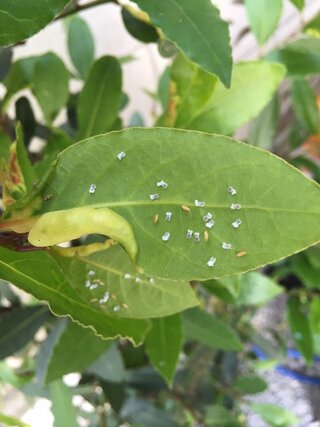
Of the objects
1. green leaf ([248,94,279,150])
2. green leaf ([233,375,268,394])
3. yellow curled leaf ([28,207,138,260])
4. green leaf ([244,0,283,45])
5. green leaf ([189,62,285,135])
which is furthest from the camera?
green leaf ([233,375,268,394])

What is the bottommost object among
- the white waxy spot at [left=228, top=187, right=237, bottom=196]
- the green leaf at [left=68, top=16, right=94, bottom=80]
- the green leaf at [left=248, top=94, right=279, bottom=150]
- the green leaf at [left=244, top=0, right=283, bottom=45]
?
the green leaf at [left=248, top=94, right=279, bottom=150]

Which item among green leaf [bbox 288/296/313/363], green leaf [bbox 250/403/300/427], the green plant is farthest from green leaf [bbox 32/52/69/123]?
green leaf [bbox 250/403/300/427]

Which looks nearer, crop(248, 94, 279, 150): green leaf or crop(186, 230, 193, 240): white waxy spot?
crop(186, 230, 193, 240): white waxy spot

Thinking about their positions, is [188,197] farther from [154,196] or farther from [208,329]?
[208,329]

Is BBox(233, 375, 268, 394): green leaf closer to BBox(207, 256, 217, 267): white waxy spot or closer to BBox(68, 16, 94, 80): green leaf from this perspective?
BBox(68, 16, 94, 80): green leaf

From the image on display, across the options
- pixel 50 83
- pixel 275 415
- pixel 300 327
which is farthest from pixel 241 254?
pixel 275 415

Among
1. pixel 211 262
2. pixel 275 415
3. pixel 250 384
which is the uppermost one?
pixel 211 262

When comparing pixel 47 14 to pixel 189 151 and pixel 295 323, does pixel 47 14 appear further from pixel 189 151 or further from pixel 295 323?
pixel 295 323
